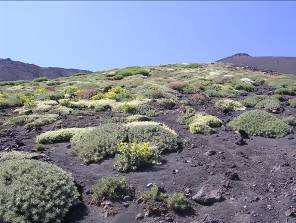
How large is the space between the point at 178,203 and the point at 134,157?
10.7 ft

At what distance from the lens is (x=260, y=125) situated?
23.2m

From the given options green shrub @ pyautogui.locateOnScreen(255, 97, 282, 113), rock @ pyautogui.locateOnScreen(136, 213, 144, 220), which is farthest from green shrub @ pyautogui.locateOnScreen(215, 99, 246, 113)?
rock @ pyautogui.locateOnScreen(136, 213, 144, 220)

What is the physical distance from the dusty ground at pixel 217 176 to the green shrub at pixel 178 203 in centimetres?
24

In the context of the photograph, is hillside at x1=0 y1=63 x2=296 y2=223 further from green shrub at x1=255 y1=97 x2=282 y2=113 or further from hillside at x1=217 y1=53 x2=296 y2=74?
hillside at x1=217 y1=53 x2=296 y2=74

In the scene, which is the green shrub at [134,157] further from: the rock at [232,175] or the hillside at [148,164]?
the rock at [232,175]

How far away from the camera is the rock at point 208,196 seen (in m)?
15.1

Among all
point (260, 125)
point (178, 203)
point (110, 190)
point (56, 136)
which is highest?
point (260, 125)

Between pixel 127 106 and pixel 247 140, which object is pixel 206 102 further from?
pixel 247 140

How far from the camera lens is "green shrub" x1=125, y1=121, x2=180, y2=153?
63.7 ft

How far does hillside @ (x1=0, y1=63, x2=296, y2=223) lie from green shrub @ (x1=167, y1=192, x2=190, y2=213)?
1.1 inches

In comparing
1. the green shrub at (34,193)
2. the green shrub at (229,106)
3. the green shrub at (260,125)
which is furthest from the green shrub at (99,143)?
the green shrub at (229,106)

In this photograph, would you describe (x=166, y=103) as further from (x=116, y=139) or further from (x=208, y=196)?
(x=208, y=196)

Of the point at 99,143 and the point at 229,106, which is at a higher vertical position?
the point at 229,106

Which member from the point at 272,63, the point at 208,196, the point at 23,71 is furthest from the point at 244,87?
the point at 23,71
